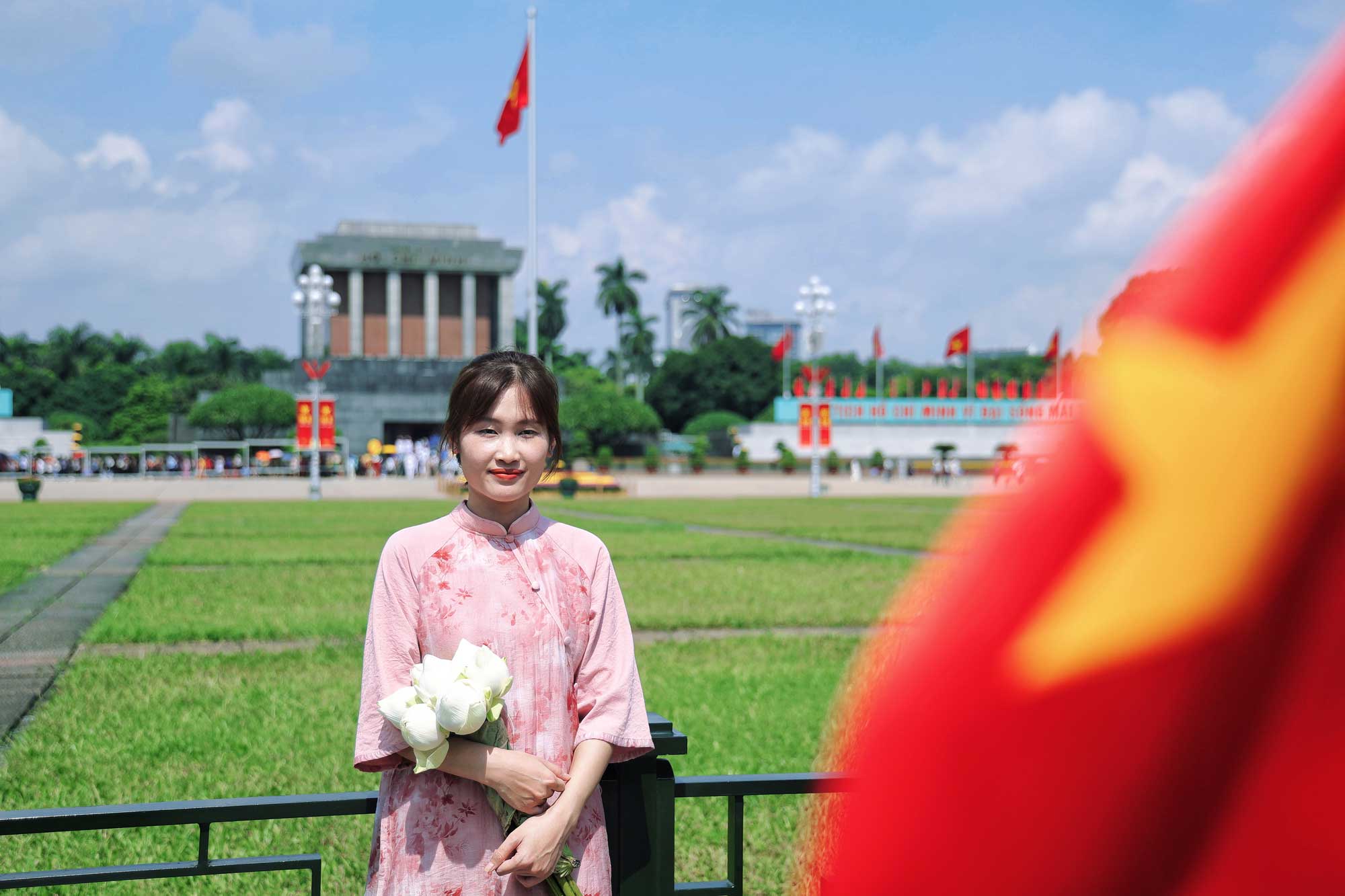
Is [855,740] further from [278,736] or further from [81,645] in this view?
[81,645]

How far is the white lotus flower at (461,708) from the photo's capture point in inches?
66.8

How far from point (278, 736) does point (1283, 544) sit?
20.6ft

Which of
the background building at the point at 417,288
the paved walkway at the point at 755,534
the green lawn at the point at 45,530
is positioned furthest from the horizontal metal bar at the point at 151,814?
the background building at the point at 417,288

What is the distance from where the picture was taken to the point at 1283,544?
356mm

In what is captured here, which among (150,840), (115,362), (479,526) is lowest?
(150,840)

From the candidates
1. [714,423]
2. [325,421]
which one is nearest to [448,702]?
[325,421]

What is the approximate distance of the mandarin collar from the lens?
77.9 inches

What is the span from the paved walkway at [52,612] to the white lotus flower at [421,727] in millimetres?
5498

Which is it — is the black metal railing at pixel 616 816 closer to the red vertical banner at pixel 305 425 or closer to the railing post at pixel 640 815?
the railing post at pixel 640 815

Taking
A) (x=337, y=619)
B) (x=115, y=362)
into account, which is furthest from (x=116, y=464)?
(x=337, y=619)

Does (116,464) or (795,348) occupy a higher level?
(795,348)

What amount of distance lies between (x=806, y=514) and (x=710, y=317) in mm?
53198

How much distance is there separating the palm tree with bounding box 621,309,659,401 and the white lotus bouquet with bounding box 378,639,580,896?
70902 millimetres

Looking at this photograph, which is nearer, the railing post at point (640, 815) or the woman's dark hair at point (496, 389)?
the woman's dark hair at point (496, 389)
